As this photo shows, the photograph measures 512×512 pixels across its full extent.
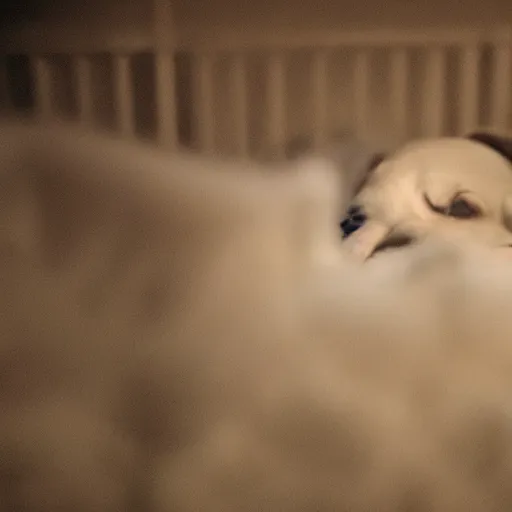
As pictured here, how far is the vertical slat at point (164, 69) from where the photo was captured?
117 cm

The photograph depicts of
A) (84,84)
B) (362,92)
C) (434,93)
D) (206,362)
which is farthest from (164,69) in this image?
(206,362)

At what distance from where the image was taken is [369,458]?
1.17 ft

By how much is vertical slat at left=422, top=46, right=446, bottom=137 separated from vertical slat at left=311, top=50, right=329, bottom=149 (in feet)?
0.60

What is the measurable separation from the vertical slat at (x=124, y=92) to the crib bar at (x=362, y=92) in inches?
15.8

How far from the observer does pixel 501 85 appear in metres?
1.28

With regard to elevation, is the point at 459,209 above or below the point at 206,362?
below

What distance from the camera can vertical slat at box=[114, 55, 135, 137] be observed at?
1.18 metres

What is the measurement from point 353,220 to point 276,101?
53 cm

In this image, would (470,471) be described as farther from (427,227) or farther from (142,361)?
(427,227)

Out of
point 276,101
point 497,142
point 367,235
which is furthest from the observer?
point 276,101

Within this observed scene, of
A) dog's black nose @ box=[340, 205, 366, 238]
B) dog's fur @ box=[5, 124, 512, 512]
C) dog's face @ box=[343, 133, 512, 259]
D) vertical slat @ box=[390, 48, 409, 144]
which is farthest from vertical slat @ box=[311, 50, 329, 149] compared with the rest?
dog's fur @ box=[5, 124, 512, 512]

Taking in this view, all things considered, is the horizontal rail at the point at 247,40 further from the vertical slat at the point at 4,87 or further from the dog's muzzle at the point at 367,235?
the dog's muzzle at the point at 367,235

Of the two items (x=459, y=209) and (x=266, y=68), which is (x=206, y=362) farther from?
(x=266, y=68)

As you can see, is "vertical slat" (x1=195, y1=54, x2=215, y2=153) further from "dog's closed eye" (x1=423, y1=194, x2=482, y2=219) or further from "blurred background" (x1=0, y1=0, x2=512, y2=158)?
"dog's closed eye" (x1=423, y1=194, x2=482, y2=219)
